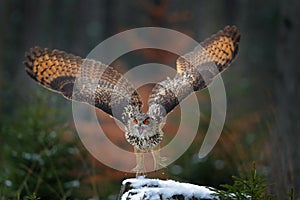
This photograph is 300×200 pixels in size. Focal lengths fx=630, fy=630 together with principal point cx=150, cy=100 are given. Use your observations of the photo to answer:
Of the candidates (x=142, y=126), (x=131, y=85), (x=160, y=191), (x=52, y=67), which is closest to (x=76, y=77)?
(x=52, y=67)

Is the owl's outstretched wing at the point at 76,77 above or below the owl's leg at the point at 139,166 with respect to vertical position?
above

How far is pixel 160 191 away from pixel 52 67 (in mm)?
1423

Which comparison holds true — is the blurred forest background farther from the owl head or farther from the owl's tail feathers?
the owl's tail feathers

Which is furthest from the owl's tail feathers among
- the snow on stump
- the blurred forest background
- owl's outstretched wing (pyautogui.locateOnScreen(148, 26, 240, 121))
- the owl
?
the snow on stump

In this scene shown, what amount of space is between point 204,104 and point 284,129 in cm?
435

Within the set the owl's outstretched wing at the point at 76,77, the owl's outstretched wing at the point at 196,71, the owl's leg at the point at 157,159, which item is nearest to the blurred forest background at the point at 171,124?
the owl's leg at the point at 157,159

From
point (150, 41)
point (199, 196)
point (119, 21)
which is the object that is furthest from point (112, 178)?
point (119, 21)

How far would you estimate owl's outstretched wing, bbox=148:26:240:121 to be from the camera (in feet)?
14.4

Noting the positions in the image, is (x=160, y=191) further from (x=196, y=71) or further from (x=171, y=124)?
(x=171, y=124)

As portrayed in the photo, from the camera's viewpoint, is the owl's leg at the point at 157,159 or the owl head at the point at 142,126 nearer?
the owl head at the point at 142,126

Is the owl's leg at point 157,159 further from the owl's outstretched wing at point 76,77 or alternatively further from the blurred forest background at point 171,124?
the owl's outstretched wing at point 76,77

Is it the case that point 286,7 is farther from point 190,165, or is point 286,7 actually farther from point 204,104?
point 204,104

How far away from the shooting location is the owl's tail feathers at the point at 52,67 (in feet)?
15.6

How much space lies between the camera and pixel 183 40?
50.8 feet
